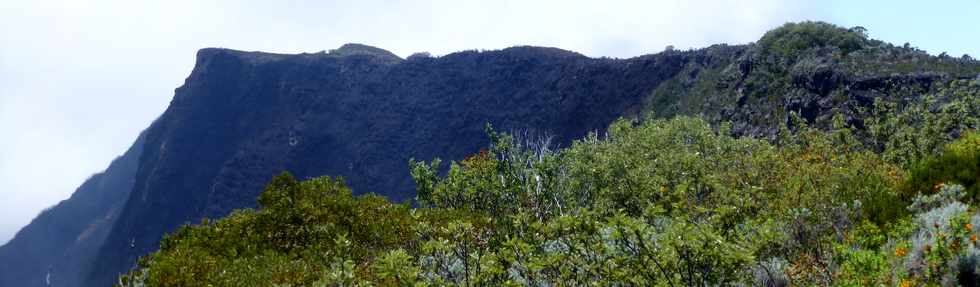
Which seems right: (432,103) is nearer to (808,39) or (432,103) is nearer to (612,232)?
(808,39)

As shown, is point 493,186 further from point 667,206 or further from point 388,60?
point 388,60

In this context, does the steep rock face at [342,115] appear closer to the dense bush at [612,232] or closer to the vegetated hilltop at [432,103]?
the vegetated hilltop at [432,103]

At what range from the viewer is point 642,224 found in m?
6.99

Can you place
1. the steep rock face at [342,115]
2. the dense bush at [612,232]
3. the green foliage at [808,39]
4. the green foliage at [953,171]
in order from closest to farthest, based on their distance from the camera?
the dense bush at [612,232], the green foliage at [953,171], the green foliage at [808,39], the steep rock face at [342,115]

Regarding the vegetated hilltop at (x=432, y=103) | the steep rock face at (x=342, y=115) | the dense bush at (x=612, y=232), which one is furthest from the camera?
the steep rock face at (x=342, y=115)

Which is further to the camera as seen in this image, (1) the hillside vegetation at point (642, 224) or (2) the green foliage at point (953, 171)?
(2) the green foliage at point (953, 171)

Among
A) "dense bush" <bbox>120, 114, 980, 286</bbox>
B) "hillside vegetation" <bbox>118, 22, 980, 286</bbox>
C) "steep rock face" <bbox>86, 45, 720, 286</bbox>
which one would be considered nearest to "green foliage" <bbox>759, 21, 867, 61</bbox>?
"steep rock face" <bbox>86, 45, 720, 286</bbox>

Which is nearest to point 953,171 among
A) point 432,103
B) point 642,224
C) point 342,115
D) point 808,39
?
point 642,224

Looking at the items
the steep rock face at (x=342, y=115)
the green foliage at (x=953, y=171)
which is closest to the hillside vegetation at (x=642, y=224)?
the green foliage at (x=953, y=171)

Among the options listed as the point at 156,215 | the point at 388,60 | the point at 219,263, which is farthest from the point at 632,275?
the point at 156,215

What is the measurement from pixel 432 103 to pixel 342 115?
19192 mm

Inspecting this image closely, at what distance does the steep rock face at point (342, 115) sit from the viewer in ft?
331

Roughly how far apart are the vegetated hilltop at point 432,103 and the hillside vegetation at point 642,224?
11032 millimetres

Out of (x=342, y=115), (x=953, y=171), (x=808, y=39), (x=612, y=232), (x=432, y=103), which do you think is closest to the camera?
(x=612, y=232)
